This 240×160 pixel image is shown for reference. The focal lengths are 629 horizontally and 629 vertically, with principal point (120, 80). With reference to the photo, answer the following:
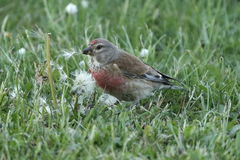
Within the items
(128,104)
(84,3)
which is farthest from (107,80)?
(84,3)

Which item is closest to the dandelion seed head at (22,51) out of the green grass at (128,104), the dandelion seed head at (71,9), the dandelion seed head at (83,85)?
the green grass at (128,104)

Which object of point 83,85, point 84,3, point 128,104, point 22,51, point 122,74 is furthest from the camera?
point 84,3

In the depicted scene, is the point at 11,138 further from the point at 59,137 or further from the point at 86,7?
the point at 86,7

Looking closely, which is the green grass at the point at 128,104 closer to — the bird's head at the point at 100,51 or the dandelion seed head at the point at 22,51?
the dandelion seed head at the point at 22,51

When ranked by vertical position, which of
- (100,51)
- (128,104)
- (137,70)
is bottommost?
(128,104)

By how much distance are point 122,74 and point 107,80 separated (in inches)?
7.5

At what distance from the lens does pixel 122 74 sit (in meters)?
5.73

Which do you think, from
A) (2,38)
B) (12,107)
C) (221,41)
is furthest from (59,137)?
(221,41)

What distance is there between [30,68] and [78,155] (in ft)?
6.25

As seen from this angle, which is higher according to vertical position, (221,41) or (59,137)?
(59,137)

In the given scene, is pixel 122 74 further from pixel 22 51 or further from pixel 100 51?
pixel 22 51

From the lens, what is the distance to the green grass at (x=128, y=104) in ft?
14.6

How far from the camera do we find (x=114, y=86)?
5629mm

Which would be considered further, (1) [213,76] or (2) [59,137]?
(1) [213,76]
